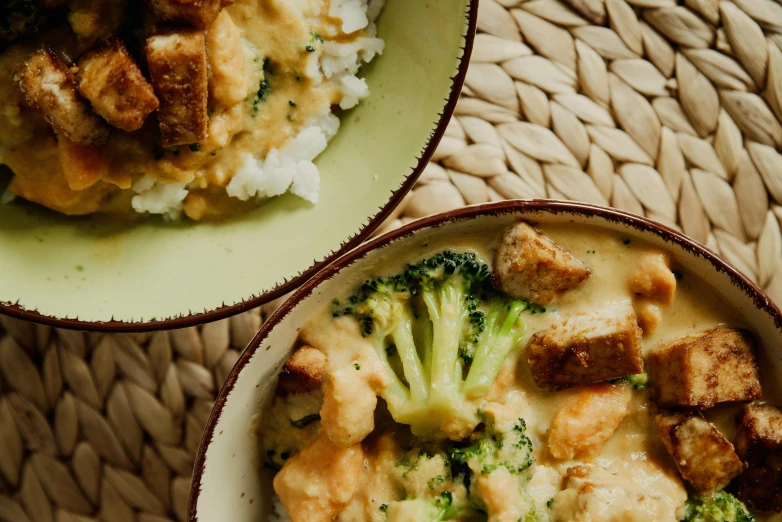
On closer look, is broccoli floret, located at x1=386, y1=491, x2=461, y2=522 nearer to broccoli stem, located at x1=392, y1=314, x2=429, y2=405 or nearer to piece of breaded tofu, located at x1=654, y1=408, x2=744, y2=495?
broccoli stem, located at x1=392, y1=314, x2=429, y2=405

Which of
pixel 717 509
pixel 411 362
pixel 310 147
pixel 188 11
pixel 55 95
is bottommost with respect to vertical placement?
pixel 717 509

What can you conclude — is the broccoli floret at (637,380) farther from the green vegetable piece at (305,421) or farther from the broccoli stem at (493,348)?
the green vegetable piece at (305,421)

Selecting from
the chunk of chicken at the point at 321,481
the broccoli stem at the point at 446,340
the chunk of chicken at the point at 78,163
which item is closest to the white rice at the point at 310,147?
the chunk of chicken at the point at 78,163

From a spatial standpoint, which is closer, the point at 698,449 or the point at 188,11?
the point at 188,11

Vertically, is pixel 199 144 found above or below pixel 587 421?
above

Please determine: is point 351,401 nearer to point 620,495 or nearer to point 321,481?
point 321,481

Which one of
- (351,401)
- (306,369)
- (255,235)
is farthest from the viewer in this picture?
(255,235)

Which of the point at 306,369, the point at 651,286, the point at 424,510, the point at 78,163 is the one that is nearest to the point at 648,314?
the point at 651,286

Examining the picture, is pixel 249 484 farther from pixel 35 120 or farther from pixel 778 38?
pixel 778 38
